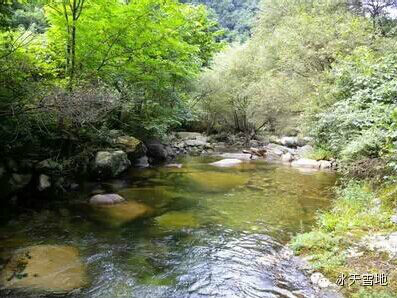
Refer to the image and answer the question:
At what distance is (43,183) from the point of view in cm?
1082

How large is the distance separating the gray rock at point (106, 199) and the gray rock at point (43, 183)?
1393 mm

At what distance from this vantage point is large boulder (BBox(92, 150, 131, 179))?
43.7ft

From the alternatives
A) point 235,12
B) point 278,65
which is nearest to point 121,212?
point 278,65

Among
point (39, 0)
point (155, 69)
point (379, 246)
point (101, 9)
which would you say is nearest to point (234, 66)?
point (155, 69)

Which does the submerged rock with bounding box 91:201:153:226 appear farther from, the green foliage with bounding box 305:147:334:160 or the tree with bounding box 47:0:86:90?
the green foliage with bounding box 305:147:334:160

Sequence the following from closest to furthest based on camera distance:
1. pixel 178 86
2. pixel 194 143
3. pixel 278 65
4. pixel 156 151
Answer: pixel 156 151
pixel 178 86
pixel 278 65
pixel 194 143

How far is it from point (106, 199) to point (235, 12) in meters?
74.9

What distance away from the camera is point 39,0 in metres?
11.5

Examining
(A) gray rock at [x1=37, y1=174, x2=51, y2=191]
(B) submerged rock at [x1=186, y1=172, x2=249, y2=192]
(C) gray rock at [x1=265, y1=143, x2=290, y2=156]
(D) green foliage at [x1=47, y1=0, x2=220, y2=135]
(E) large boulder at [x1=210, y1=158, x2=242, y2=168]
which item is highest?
(D) green foliage at [x1=47, y1=0, x2=220, y2=135]

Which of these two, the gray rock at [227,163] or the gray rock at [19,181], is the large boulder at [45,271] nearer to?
the gray rock at [19,181]

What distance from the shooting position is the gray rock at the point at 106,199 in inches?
422

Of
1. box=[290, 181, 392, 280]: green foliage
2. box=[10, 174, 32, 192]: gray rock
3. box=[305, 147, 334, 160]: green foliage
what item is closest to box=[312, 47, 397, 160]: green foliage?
box=[305, 147, 334, 160]: green foliage

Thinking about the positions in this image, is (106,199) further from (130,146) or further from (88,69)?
(130,146)

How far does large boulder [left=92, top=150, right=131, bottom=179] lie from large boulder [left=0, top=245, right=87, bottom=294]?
621 cm
